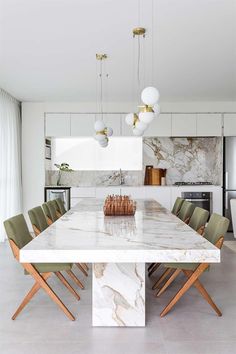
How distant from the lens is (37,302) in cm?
350

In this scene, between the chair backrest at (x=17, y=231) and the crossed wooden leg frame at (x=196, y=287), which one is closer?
the crossed wooden leg frame at (x=196, y=287)

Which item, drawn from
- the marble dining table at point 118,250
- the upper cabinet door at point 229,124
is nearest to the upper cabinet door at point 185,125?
the upper cabinet door at point 229,124

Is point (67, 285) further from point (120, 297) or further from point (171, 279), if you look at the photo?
point (171, 279)

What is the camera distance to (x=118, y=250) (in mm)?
2293

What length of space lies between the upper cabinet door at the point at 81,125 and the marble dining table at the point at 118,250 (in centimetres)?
385

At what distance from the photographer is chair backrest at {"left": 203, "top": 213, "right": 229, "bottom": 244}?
3136 millimetres

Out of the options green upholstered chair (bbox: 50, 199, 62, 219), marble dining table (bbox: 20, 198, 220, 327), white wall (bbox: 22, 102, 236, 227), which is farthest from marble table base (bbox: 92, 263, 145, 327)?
white wall (bbox: 22, 102, 236, 227)

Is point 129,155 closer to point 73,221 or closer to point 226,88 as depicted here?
point 226,88

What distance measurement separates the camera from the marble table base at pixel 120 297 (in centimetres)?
293

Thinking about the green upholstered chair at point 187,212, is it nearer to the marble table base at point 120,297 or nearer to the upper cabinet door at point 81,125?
the marble table base at point 120,297

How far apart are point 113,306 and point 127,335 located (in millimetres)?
242

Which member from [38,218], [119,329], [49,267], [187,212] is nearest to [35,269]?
[49,267]

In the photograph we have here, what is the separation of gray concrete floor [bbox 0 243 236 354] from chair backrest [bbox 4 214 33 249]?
0.58 m

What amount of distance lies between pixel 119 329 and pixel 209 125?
17.7 feet
